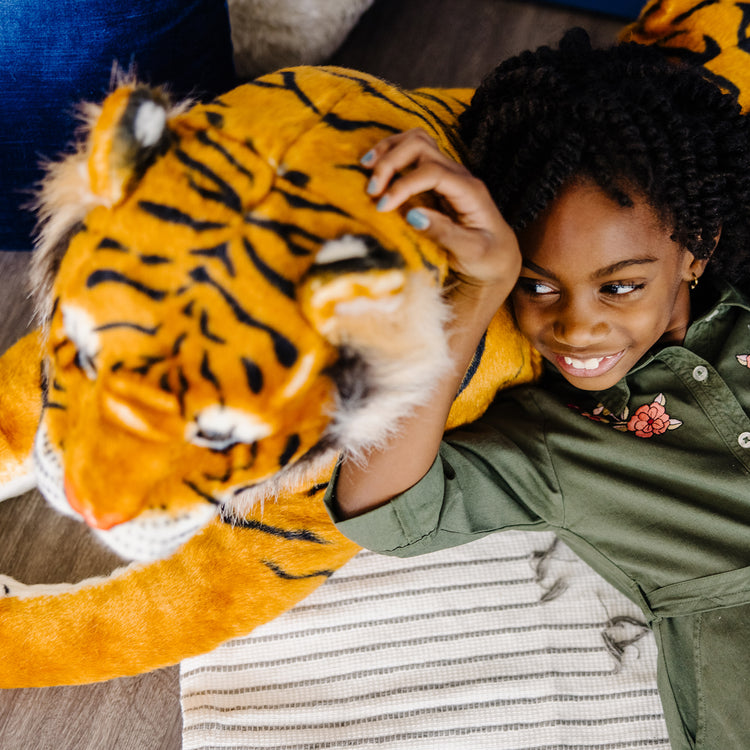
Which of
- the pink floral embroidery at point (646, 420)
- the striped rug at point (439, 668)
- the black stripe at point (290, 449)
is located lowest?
the striped rug at point (439, 668)

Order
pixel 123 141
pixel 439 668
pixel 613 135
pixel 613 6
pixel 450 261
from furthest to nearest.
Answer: pixel 613 6 → pixel 439 668 → pixel 613 135 → pixel 450 261 → pixel 123 141

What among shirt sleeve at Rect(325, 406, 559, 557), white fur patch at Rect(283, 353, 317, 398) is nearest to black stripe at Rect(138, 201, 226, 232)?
white fur patch at Rect(283, 353, 317, 398)

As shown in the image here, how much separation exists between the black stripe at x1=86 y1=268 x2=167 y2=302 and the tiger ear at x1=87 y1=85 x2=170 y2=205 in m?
0.05

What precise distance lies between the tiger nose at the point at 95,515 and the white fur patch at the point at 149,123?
24 centimetres

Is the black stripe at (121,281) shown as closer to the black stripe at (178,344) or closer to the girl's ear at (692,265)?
the black stripe at (178,344)

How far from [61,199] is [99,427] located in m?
0.18

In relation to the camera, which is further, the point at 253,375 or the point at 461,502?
the point at 461,502

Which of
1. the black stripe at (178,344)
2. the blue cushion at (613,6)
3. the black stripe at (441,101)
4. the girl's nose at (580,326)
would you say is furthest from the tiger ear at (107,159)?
the blue cushion at (613,6)

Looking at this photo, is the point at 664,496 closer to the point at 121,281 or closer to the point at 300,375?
the point at 300,375

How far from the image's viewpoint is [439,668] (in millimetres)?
838

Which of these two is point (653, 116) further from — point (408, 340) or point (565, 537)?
point (565, 537)

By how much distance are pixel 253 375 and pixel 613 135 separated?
0.45 m

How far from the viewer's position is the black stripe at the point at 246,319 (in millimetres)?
422

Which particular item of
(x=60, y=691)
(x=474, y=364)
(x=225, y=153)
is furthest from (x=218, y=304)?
(x=60, y=691)
